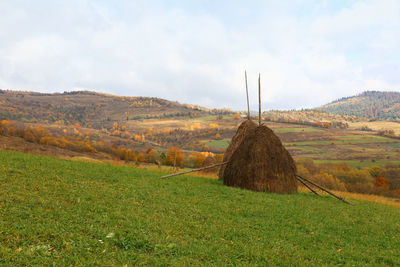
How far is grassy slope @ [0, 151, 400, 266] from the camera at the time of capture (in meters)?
7.51

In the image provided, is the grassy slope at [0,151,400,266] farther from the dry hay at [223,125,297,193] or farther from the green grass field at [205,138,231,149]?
the green grass field at [205,138,231,149]

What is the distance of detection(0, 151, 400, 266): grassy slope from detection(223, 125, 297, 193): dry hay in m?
3.37

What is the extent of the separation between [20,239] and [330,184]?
65554 mm

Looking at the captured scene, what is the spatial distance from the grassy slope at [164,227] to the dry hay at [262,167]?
11.1ft

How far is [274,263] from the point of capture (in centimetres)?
814

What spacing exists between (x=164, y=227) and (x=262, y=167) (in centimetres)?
1227

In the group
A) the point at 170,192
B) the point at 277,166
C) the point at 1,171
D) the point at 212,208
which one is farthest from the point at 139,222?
the point at 277,166

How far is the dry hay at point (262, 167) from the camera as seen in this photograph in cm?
2039

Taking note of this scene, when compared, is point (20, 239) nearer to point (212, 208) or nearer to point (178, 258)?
point (178, 258)

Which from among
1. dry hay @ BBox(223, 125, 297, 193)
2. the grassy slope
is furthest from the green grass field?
the grassy slope

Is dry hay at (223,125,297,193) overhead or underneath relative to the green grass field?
overhead

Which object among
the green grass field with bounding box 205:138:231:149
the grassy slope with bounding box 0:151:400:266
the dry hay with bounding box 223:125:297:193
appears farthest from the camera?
the green grass field with bounding box 205:138:231:149

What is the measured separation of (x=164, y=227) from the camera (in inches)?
392

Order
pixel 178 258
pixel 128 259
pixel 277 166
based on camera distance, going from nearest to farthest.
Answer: pixel 128 259
pixel 178 258
pixel 277 166
